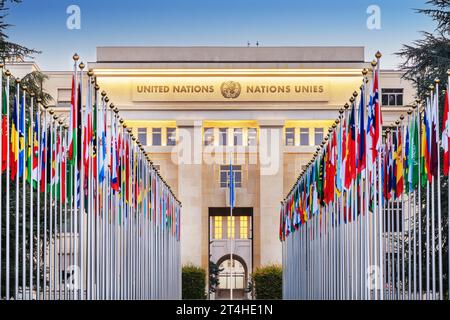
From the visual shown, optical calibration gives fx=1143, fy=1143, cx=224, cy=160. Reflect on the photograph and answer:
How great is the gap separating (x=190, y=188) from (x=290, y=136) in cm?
982

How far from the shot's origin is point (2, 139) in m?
28.1

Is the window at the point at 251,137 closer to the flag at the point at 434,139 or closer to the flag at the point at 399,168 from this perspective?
the flag at the point at 399,168

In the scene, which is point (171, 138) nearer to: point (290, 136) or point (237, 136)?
point (237, 136)

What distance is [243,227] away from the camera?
112500 mm

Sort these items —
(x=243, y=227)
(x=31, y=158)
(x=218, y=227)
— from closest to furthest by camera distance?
(x=31, y=158) → (x=243, y=227) → (x=218, y=227)

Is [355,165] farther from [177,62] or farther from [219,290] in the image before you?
[219,290]

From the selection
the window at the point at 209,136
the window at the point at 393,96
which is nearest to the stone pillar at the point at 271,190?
the window at the point at 209,136

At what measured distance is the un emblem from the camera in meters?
93.1

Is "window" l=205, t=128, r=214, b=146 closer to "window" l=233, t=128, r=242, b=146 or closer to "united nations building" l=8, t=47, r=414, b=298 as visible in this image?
"united nations building" l=8, t=47, r=414, b=298

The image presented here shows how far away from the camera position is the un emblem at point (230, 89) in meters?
93.1

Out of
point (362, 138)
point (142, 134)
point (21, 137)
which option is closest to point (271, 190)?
point (142, 134)

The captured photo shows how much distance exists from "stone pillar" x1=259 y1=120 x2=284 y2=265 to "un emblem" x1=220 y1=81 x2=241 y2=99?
10.1 ft

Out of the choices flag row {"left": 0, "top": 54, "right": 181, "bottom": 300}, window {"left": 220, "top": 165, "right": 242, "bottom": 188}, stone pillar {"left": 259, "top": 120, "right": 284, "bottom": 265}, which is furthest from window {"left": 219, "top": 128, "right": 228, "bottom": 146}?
flag row {"left": 0, "top": 54, "right": 181, "bottom": 300}
